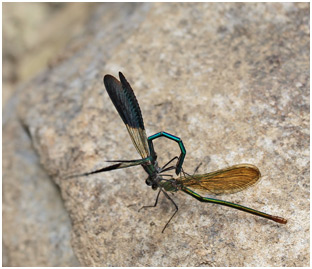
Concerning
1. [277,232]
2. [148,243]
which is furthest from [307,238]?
[148,243]

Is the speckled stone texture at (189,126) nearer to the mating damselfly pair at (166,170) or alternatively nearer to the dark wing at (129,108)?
the mating damselfly pair at (166,170)

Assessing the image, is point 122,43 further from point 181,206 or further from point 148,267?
point 148,267

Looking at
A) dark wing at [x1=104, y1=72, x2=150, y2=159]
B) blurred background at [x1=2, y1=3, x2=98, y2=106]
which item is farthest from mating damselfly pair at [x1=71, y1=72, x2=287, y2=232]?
blurred background at [x1=2, y1=3, x2=98, y2=106]

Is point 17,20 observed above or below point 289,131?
above

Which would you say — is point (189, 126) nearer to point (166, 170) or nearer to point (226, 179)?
point (166, 170)

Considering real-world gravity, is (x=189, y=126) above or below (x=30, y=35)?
below

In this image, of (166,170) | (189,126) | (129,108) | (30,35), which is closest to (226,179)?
(166,170)

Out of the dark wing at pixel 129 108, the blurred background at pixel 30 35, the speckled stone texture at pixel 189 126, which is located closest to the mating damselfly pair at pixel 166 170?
the dark wing at pixel 129 108
